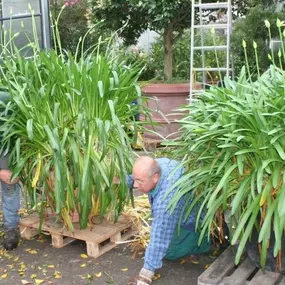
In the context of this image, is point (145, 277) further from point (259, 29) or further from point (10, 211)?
point (259, 29)

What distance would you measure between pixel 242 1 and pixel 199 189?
5.99 meters

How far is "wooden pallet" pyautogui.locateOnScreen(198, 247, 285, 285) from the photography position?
2.79m

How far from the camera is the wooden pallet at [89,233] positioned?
3.54 meters

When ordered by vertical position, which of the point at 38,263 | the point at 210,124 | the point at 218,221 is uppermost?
the point at 210,124

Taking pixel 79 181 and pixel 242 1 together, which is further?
pixel 242 1

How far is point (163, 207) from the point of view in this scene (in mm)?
2988

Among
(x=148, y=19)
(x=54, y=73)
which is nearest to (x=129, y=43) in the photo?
(x=148, y=19)

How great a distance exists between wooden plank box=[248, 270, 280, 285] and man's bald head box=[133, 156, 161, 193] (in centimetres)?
74

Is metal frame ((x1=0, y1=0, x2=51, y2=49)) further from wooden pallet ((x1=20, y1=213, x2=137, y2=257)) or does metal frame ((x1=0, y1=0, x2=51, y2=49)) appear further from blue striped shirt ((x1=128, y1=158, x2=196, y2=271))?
blue striped shirt ((x1=128, y1=158, x2=196, y2=271))

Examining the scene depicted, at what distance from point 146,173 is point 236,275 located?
2.39 feet

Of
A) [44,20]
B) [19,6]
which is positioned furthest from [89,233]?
[19,6]

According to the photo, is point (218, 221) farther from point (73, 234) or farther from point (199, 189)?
point (73, 234)

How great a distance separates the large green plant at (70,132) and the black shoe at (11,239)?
33cm

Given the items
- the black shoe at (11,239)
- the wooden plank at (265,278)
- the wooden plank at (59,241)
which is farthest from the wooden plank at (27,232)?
the wooden plank at (265,278)
